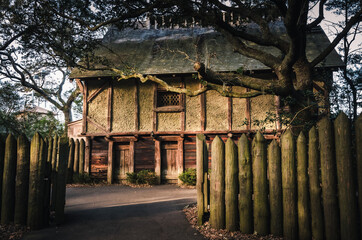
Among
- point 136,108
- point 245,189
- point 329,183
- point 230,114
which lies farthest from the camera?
point 136,108

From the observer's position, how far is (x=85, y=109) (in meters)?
13.0

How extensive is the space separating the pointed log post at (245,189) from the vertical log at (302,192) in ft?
→ 2.35

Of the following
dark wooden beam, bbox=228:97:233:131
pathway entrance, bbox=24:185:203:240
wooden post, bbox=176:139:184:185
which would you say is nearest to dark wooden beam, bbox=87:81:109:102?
wooden post, bbox=176:139:184:185

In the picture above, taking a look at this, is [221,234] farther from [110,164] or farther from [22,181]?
[110,164]

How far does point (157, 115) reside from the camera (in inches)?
498

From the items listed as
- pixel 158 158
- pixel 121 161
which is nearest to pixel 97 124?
pixel 121 161

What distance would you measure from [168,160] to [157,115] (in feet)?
7.31

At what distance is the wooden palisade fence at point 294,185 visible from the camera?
Result: 11.2 ft

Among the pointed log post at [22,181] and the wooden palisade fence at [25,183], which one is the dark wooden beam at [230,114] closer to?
the wooden palisade fence at [25,183]

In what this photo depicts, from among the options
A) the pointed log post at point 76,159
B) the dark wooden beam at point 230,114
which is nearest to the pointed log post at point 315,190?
the dark wooden beam at point 230,114

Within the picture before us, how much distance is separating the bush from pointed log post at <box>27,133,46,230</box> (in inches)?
291

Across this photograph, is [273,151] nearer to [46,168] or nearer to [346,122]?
[346,122]

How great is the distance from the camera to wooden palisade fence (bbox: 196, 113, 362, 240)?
11.2 ft

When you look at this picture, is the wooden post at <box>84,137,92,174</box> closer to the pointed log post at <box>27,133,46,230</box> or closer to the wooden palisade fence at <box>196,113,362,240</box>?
the pointed log post at <box>27,133,46,230</box>
